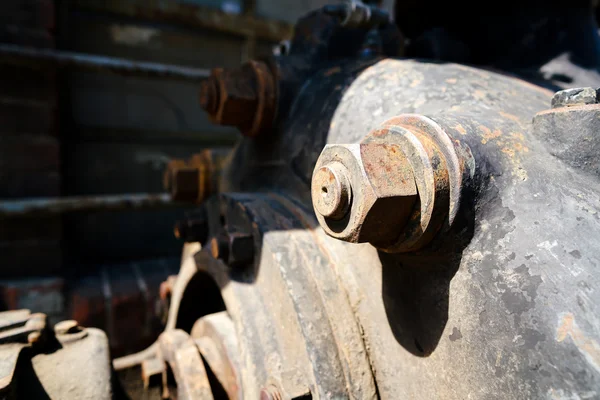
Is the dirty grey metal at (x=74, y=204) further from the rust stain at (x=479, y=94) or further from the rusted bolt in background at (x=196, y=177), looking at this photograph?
the rust stain at (x=479, y=94)

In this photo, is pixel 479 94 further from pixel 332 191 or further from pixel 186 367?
pixel 186 367

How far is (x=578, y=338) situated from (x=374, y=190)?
213mm

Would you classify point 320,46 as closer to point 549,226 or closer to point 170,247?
point 549,226

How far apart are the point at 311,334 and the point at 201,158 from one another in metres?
0.73

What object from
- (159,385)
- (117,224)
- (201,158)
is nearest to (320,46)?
(201,158)

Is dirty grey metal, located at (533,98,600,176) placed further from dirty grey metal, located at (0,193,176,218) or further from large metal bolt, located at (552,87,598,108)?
dirty grey metal, located at (0,193,176,218)

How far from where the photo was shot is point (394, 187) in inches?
16.2

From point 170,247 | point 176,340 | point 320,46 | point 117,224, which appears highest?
point 320,46

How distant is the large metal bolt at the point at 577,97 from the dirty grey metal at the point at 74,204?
53.5 inches

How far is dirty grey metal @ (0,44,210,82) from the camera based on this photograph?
1531 millimetres

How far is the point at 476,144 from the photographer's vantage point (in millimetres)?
430

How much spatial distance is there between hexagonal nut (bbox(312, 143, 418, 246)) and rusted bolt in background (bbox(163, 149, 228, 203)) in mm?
677

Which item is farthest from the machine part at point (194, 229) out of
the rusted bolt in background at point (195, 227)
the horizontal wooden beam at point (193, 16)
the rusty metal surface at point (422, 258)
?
the horizontal wooden beam at point (193, 16)

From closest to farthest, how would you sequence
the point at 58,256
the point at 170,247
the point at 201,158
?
the point at 201,158, the point at 58,256, the point at 170,247
